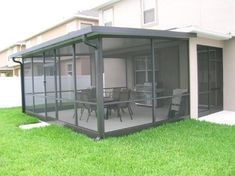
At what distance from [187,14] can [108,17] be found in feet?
15.8

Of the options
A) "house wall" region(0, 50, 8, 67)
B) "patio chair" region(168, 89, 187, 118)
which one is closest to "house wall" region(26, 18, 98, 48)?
"house wall" region(0, 50, 8, 67)

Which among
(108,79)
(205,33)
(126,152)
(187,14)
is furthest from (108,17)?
(126,152)

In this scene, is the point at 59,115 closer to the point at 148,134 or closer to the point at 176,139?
the point at 148,134

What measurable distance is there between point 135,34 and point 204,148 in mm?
3174

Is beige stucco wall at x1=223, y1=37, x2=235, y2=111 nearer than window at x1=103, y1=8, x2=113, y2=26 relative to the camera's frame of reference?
Yes

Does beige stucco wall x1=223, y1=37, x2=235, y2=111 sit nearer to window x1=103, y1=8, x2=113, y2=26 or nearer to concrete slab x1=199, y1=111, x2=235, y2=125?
concrete slab x1=199, y1=111, x2=235, y2=125

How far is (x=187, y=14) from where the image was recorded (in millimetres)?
10852

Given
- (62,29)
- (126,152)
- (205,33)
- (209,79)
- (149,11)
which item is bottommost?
(126,152)

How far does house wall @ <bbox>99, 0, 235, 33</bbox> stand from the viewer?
9.88 m

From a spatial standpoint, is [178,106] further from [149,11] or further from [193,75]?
[149,11]

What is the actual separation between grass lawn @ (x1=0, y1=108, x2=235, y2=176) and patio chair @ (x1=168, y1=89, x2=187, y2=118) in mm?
793

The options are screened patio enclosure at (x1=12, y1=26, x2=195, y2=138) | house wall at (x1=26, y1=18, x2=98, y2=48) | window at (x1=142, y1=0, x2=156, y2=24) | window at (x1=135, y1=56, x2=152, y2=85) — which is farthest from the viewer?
house wall at (x1=26, y1=18, x2=98, y2=48)

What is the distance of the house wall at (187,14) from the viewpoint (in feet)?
32.4

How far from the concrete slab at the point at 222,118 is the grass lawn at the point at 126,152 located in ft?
3.04
